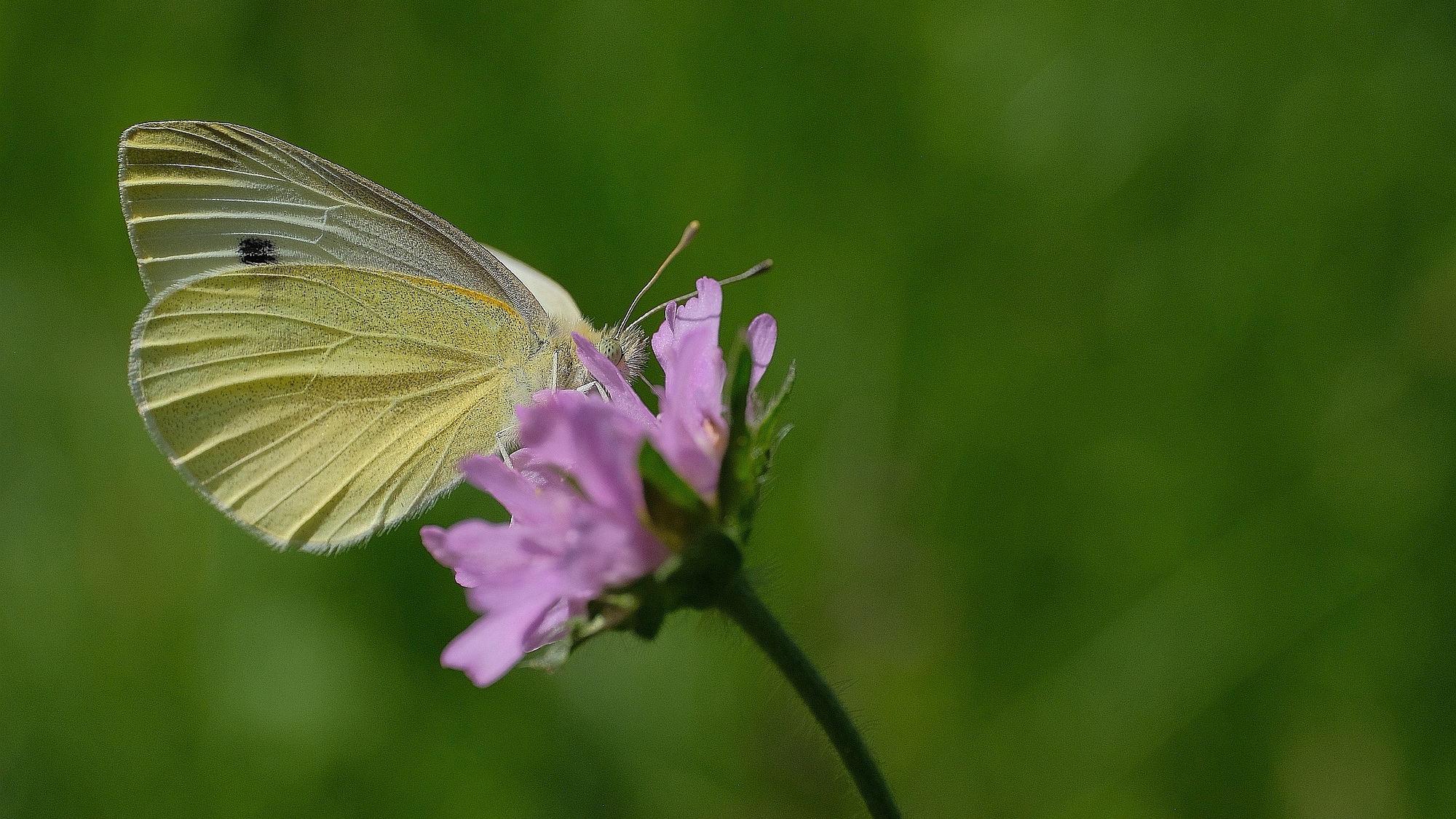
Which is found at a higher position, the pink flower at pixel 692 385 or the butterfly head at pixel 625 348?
the pink flower at pixel 692 385

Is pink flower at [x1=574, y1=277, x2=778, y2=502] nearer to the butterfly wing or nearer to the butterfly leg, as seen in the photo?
the butterfly leg

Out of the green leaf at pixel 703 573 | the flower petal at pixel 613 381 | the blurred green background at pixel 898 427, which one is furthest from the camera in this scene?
the blurred green background at pixel 898 427

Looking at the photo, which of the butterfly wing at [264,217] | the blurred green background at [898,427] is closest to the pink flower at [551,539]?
the butterfly wing at [264,217]

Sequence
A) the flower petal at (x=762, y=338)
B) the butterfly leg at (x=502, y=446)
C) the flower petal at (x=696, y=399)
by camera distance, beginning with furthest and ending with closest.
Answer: the butterfly leg at (x=502, y=446), the flower petal at (x=762, y=338), the flower petal at (x=696, y=399)

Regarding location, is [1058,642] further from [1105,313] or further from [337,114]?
[337,114]

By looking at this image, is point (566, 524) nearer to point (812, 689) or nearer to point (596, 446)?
point (596, 446)

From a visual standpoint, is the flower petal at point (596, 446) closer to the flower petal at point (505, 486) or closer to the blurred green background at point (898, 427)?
the flower petal at point (505, 486)

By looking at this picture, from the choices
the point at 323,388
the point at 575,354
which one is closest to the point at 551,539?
the point at 575,354

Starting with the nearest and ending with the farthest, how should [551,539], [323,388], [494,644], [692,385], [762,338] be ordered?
[494,644] → [551,539] → [692,385] → [762,338] → [323,388]
